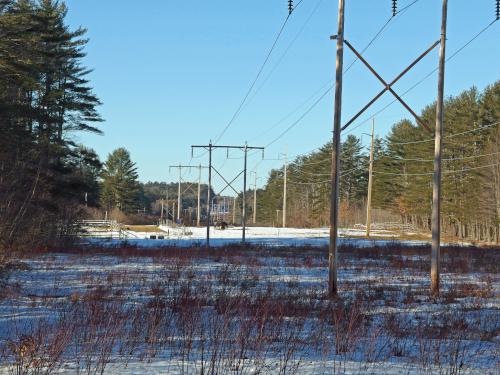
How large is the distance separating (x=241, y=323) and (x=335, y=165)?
5640 mm

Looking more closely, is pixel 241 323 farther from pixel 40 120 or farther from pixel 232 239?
pixel 232 239

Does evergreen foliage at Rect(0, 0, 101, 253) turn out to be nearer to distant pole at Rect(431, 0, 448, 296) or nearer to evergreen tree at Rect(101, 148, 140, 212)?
distant pole at Rect(431, 0, 448, 296)

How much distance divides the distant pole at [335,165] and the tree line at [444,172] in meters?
34.7

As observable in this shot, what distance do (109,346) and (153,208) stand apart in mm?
145360

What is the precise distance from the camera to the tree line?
52.4 metres

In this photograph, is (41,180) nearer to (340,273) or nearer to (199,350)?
(340,273)

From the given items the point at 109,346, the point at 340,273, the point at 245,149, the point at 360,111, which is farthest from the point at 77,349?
the point at 245,149

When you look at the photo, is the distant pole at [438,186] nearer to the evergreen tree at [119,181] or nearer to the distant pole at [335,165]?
the distant pole at [335,165]

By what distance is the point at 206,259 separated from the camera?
894 inches

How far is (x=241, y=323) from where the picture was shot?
25.0ft

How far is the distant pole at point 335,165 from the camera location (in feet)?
39.9

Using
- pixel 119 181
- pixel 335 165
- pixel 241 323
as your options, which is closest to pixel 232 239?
pixel 335 165

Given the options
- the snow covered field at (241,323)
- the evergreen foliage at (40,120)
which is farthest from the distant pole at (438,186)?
the evergreen foliage at (40,120)

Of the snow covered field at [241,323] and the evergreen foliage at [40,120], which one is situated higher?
the evergreen foliage at [40,120]
